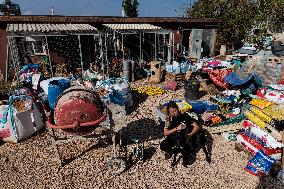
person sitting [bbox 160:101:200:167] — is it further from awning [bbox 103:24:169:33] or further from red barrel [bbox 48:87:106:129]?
awning [bbox 103:24:169:33]

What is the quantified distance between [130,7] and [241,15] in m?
19.7

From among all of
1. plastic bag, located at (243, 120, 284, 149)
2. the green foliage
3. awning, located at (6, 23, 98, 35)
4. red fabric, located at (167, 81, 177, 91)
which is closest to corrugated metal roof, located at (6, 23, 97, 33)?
awning, located at (6, 23, 98, 35)

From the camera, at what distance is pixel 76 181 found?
5406 millimetres

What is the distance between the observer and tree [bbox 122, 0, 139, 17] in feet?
126

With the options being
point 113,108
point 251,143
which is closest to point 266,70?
point 251,143

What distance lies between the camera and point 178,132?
591 cm

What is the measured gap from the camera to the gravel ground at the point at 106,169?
17.4ft

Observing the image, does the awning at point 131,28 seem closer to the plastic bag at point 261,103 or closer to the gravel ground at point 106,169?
the gravel ground at point 106,169

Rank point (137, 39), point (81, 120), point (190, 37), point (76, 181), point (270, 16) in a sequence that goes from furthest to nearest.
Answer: point (270, 16) → point (190, 37) → point (137, 39) → point (76, 181) → point (81, 120)

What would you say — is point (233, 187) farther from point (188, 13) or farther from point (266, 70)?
point (188, 13)

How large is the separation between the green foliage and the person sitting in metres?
20.1

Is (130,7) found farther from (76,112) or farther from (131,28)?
(76,112)

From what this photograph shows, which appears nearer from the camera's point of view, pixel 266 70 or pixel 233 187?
pixel 233 187

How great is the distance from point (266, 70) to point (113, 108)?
7.04 meters
